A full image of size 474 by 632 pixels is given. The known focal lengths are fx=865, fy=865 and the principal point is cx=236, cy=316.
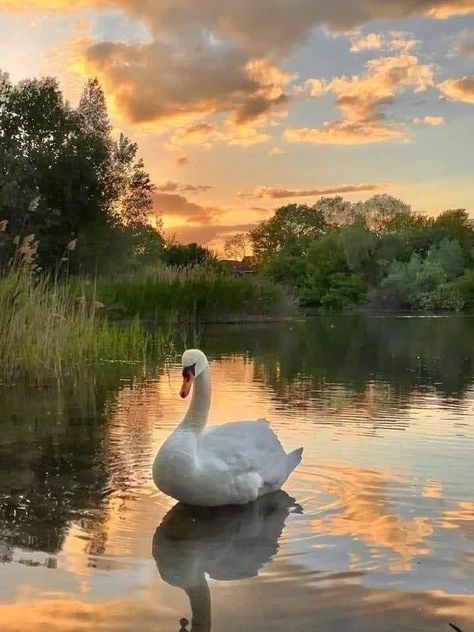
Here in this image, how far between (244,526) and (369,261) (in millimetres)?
61331

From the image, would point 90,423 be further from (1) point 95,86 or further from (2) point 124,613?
(1) point 95,86

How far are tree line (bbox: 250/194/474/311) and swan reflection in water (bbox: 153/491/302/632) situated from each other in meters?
41.9

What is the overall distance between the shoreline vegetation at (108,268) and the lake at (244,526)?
2.02 metres

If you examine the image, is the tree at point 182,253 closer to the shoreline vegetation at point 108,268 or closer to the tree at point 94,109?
the shoreline vegetation at point 108,268

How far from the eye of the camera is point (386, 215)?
313 feet

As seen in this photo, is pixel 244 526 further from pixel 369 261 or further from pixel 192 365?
pixel 369 261

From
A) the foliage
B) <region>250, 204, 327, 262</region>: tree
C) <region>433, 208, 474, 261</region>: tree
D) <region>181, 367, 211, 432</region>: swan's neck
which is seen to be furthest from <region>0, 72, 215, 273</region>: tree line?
<region>250, 204, 327, 262</region>: tree

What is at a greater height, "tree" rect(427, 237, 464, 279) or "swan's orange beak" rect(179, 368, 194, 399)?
"tree" rect(427, 237, 464, 279)

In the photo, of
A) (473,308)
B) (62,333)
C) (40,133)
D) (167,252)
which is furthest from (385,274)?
(62,333)

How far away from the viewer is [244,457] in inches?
198

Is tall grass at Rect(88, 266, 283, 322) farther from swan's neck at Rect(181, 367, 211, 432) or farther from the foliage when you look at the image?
swan's neck at Rect(181, 367, 211, 432)

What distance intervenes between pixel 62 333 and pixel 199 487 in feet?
21.5

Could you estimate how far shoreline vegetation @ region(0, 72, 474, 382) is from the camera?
36.6 ft

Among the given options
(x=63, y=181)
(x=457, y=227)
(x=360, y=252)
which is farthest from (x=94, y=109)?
(x=457, y=227)
